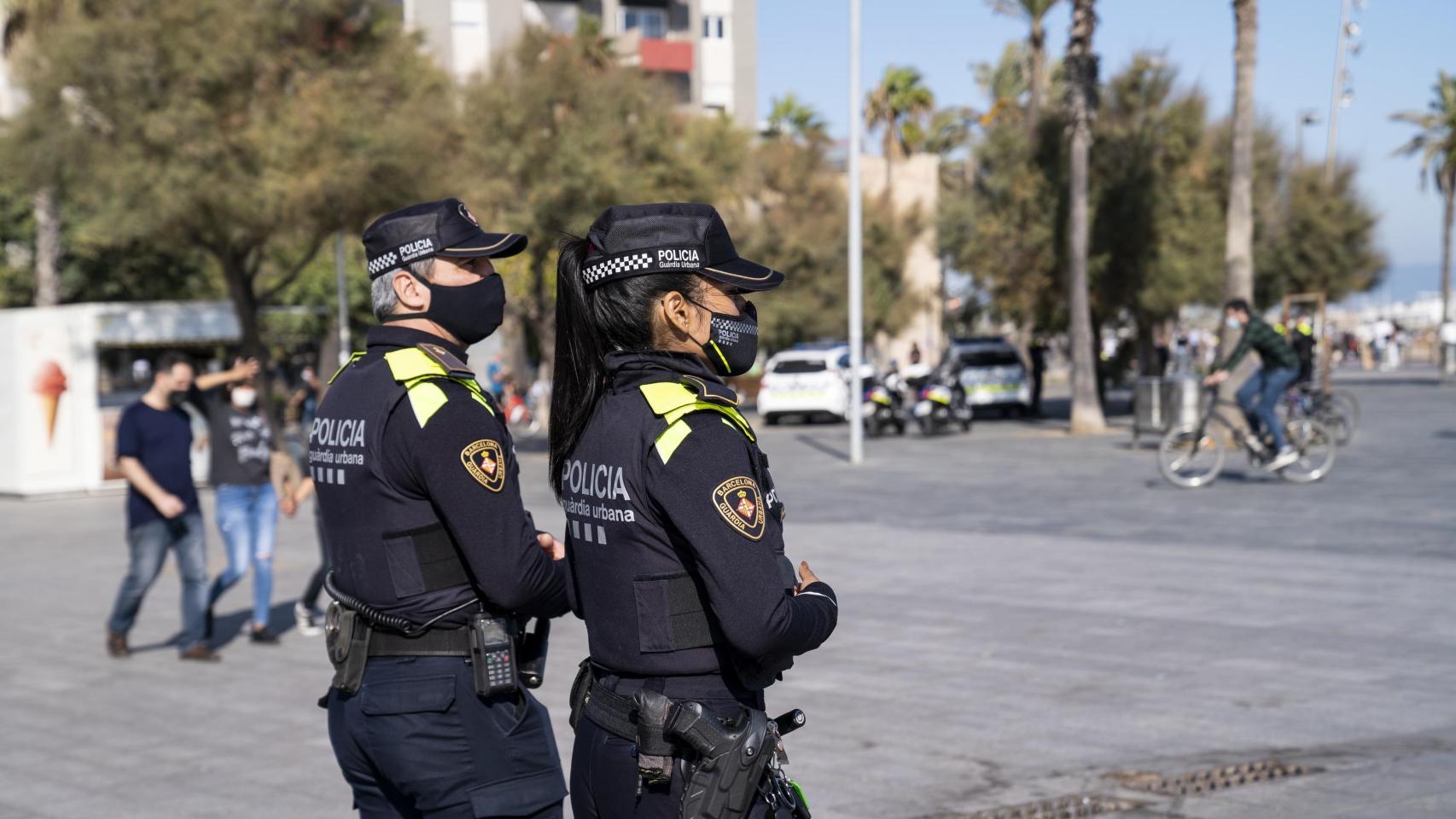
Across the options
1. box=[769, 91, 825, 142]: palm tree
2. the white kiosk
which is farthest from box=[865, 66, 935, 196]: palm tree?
the white kiosk

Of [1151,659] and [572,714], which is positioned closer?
[572,714]

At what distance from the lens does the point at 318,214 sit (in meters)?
22.0

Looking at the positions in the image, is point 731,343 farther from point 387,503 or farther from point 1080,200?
point 1080,200

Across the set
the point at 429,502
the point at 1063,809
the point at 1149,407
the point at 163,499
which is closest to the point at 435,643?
the point at 429,502

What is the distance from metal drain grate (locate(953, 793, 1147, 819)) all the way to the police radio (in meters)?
2.56

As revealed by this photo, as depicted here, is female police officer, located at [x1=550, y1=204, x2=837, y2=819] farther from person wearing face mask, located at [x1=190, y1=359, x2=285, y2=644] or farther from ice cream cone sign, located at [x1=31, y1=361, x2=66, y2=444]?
ice cream cone sign, located at [x1=31, y1=361, x2=66, y2=444]

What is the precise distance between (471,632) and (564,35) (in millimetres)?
27179

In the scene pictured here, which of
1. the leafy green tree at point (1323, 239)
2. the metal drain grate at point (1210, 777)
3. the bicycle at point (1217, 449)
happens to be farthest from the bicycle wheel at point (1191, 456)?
the leafy green tree at point (1323, 239)

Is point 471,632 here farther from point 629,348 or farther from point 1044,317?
point 1044,317

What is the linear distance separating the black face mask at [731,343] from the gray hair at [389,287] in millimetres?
1040

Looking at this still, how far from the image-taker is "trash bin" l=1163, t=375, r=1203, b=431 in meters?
20.5

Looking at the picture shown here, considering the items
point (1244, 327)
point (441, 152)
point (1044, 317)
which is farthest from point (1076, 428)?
point (441, 152)

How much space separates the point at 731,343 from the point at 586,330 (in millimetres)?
301

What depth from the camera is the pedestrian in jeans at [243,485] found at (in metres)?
9.15
